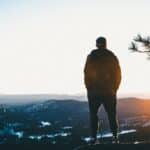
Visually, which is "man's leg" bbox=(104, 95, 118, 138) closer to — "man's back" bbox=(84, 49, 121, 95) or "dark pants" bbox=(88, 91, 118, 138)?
"dark pants" bbox=(88, 91, 118, 138)

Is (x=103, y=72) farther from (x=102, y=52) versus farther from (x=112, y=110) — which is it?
(x=112, y=110)

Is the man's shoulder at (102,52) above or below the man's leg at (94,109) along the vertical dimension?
above

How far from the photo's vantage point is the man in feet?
38.1

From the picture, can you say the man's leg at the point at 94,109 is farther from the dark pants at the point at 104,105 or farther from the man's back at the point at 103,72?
the man's back at the point at 103,72

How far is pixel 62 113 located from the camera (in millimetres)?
188500

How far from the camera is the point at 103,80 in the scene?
38.3 ft

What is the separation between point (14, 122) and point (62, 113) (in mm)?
31391

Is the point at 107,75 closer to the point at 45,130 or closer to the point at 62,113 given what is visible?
the point at 45,130

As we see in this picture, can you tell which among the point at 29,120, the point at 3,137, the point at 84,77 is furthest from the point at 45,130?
the point at 84,77

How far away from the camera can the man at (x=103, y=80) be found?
11.6 meters

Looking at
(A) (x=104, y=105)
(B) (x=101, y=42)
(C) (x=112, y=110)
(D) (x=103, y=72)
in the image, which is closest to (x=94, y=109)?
(A) (x=104, y=105)

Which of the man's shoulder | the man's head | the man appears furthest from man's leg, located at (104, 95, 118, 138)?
the man's head

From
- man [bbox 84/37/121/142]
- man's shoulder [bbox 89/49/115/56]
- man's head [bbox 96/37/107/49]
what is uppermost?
man's head [bbox 96/37/107/49]

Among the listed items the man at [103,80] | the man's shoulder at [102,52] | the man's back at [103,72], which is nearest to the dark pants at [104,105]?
the man at [103,80]
